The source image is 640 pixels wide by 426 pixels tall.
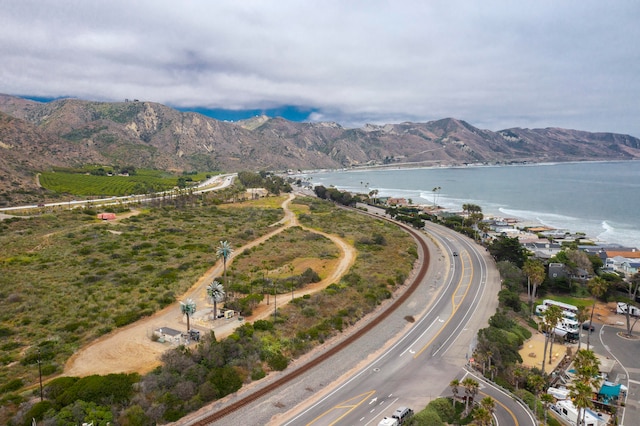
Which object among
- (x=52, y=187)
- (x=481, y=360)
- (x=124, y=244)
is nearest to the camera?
(x=481, y=360)

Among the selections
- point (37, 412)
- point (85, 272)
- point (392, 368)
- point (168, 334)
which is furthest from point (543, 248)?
point (37, 412)

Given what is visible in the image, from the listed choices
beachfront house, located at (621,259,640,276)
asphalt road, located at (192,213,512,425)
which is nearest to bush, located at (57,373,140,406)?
asphalt road, located at (192,213,512,425)

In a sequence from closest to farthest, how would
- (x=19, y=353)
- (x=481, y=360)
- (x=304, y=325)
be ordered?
(x=19, y=353) → (x=481, y=360) → (x=304, y=325)

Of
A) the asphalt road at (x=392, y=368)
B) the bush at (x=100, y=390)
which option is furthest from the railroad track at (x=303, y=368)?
the bush at (x=100, y=390)

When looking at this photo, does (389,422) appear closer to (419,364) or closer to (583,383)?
(419,364)

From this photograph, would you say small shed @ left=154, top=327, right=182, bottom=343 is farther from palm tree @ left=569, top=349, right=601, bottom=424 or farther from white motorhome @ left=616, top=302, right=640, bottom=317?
white motorhome @ left=616, top=302, right=640, bottom=317

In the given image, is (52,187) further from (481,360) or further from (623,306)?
(623,306)

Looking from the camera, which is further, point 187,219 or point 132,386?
point 187,219

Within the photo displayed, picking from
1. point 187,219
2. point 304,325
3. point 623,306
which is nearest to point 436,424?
point 304,325
